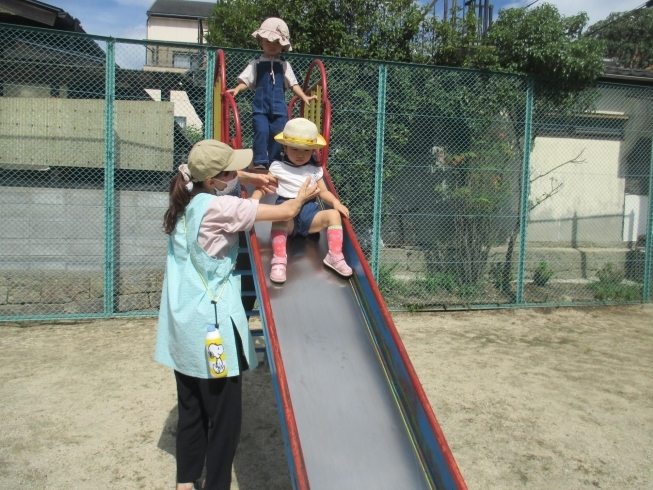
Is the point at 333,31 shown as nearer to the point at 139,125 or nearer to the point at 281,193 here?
the point at 139,125

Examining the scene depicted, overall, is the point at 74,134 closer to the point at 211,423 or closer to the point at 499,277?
the point at 211,423

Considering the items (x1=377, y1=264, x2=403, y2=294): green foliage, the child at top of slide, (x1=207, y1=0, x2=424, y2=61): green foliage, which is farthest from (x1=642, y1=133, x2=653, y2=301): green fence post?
the child at top of slide

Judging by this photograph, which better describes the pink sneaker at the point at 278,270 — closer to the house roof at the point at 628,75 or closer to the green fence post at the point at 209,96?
the green fence post at the point at 209,96

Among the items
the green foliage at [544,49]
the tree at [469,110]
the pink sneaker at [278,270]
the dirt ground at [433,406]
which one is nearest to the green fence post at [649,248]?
the tree at [469,110]

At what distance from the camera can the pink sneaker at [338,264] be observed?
11.6ft

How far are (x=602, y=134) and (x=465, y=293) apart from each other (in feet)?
9.49

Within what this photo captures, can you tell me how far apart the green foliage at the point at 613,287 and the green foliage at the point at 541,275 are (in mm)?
681

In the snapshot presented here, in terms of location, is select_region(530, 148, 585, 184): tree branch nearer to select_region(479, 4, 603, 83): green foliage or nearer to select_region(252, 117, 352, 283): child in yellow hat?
select_region(479, 4, 603, 83): green foliage

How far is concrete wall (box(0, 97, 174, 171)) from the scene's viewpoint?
18.7ft

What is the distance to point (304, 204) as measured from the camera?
12.3 feet

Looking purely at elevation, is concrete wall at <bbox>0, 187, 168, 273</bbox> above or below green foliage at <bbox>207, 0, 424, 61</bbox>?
below

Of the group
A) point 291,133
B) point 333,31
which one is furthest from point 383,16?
point 291,133

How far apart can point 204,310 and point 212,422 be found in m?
0.51

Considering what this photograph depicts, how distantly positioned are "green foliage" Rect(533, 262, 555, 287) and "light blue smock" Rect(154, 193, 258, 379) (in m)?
5.27
